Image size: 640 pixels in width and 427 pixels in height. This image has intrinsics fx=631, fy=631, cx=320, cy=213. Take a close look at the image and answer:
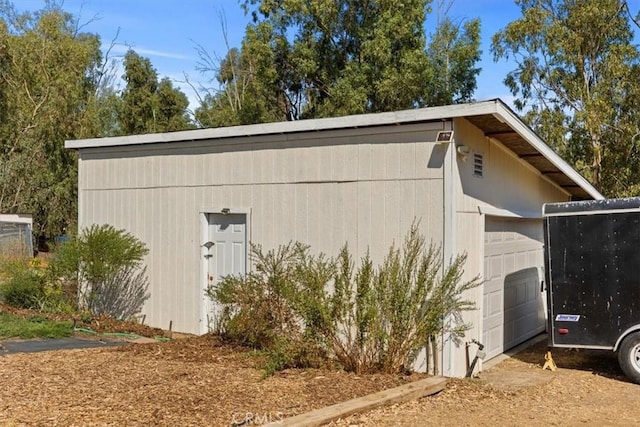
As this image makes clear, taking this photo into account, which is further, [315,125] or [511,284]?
[511,284]

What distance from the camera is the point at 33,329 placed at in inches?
372

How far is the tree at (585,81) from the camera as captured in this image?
2077cm

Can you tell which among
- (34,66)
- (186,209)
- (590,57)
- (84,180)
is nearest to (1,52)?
(34,66)

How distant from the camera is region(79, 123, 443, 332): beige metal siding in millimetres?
7750

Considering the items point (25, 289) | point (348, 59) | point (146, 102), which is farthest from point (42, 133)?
point (25, 289)

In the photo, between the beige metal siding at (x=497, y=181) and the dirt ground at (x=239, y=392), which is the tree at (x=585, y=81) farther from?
→ the dirt ground at (x=239, y=392)

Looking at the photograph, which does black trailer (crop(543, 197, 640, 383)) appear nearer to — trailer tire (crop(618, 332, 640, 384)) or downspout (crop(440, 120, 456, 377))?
trailer tire (crop(618, 332, 640, 384))

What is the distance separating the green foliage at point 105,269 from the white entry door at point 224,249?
1.44 meters

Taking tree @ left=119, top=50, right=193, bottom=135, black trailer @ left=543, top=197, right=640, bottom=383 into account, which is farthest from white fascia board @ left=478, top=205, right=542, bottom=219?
tree @ left=119, top=50, right=193, bottom=135

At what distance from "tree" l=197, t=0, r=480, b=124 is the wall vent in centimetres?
1591

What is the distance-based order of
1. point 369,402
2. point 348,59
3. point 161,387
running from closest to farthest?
point 369,402 → point 161,387 → point 348,59

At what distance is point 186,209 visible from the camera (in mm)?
10031
